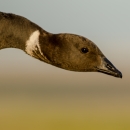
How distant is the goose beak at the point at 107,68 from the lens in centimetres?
404

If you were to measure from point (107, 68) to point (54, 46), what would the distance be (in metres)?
0.62

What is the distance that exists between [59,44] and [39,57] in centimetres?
31

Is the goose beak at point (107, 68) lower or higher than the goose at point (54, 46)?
lower

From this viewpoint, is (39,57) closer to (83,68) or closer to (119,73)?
(83,68)

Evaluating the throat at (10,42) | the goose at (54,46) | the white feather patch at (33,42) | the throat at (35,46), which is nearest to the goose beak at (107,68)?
the goose at (54,46)

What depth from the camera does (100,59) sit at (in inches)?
158

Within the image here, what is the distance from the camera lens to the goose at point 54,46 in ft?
12.9

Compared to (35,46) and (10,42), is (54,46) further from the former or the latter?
(10,42)

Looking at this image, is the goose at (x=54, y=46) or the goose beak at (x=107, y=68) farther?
the goose beak at (x=107, y=68)

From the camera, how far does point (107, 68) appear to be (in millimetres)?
4066

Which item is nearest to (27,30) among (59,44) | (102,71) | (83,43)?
(59,44)

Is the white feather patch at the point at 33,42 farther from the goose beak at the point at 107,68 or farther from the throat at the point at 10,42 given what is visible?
the goose beak at the point at 107,68

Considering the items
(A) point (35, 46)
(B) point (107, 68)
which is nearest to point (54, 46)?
(A) point (35, 46)

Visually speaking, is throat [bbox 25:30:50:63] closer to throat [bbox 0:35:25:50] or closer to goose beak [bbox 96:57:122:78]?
throat [bbox 0:35:25:50]
